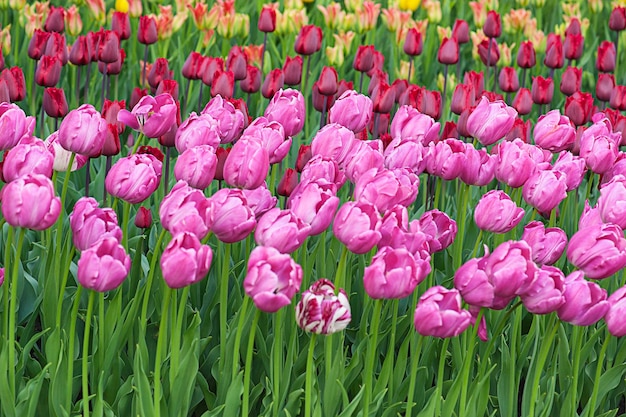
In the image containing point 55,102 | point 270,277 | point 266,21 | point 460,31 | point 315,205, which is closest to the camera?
point 270,277

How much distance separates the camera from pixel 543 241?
6.52 feet

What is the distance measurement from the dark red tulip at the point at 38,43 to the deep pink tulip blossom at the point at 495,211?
196 centimetres

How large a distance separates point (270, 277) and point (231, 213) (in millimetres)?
201

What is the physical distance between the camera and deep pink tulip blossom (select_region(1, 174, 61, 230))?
1.68 metres

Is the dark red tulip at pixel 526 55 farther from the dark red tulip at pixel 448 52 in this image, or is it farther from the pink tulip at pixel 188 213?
the pink tulip at pixel 188 213

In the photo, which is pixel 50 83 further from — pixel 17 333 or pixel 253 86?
pixel 17 333

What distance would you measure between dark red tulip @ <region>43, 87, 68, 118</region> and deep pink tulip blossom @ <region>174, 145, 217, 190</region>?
996 mm

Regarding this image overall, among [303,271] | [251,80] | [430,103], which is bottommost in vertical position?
[303,271]

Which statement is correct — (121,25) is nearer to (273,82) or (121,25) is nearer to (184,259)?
(273,82)

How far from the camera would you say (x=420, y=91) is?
9.80 ft

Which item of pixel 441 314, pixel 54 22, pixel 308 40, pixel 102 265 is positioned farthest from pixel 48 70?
pixel 441 314

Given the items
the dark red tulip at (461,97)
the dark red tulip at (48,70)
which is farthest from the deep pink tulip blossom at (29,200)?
the dark red tulip at (461,97)

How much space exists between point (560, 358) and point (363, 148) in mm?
722

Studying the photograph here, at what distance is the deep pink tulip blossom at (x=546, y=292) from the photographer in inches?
67.4
